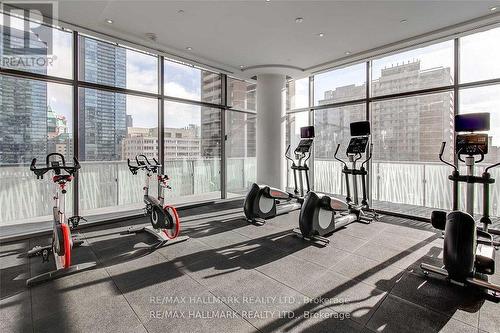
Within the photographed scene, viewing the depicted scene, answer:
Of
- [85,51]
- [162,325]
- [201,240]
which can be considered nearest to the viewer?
[162,325]

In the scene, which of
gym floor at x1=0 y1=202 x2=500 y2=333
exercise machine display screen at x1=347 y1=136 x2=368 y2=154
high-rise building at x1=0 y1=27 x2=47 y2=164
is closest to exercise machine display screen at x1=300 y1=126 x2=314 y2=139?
exercise machine display screen at x1=347 y1=136 x2=368 y2=154

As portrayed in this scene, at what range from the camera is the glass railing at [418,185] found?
461 cm

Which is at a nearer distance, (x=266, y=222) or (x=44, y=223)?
(x=44, y=223)

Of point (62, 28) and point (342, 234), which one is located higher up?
Answer: point (62, 28)

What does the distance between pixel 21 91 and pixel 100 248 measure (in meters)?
2.82

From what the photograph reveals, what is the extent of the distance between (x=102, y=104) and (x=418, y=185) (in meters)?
6.47

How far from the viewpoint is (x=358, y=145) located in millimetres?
4992

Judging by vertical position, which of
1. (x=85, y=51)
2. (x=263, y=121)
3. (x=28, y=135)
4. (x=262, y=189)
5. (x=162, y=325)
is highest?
(x=85, y=51)

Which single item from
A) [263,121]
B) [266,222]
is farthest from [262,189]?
[263,121]

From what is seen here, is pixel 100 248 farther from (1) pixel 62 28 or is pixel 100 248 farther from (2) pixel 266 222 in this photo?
(1) pixel 62 28

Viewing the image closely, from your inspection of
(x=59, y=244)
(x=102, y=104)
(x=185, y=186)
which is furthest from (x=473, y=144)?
(x=102, y=104)

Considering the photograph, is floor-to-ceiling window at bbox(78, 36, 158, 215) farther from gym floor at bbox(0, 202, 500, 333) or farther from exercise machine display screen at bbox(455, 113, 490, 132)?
exercise machine display screen at bbox(455, 113, 490, 132)

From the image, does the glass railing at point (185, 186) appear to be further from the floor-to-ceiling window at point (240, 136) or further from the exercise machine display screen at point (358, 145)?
the exercise machine display screen at point (358, 145)

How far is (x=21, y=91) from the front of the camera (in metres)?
4.04
